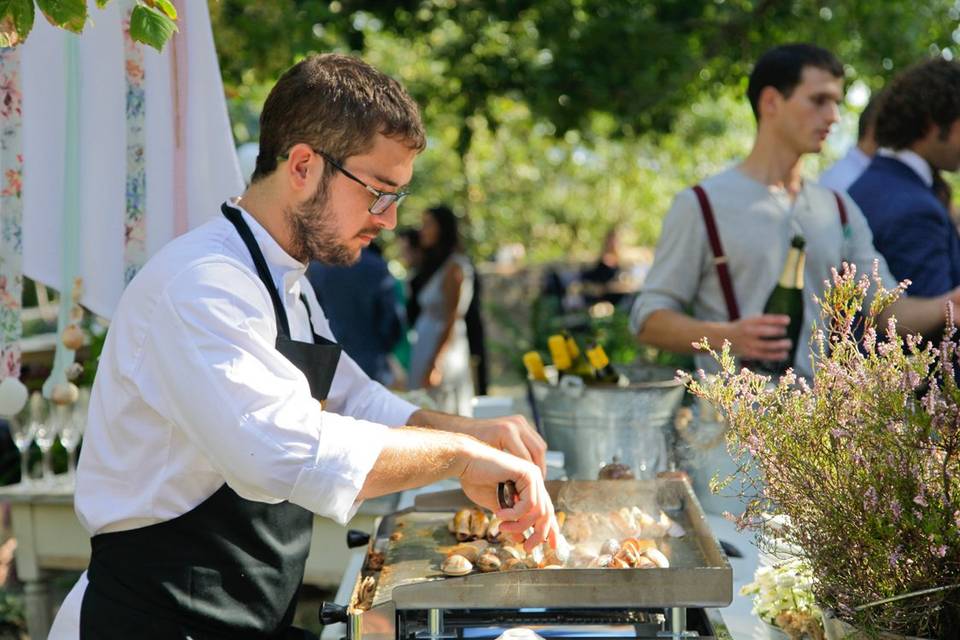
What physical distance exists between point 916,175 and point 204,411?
7.25 ft

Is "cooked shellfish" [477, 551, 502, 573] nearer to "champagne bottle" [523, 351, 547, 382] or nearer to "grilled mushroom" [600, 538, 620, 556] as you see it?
"grilled mushroom" [600, 538, 620, 556]

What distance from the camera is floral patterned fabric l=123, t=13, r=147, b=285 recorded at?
2223mm

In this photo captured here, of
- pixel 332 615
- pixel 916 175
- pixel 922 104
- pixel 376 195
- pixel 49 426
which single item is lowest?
pixel 332 615

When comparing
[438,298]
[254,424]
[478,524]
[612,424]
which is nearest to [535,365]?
[612,424]

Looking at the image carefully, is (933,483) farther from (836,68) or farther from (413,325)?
(413,325)

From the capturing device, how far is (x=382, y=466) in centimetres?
151

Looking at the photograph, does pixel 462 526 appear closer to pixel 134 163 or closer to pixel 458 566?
pixel 458 566

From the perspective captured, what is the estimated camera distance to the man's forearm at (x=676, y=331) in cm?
262

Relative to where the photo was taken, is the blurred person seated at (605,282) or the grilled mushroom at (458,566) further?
the blurred person seated at (605,282)

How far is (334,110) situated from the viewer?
5.41 feet

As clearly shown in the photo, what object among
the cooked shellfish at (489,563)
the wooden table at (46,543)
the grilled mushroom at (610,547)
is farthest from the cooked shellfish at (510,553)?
the wooden table at (46,543)

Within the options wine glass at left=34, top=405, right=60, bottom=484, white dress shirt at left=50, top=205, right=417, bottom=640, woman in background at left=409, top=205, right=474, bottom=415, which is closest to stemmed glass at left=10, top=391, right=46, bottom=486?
wine glass at left=34, top=405, right=60, bottom=484

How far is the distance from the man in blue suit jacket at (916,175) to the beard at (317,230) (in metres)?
1.72

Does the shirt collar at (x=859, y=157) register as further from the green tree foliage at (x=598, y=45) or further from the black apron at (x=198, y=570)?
the black apron at (x=198, y=570)
